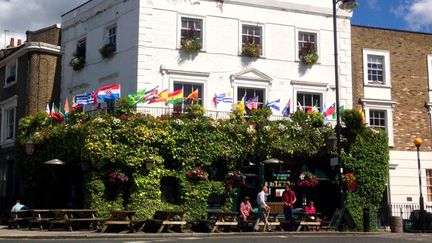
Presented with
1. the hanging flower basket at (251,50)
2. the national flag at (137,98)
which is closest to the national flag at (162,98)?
the national flag at (137,98)

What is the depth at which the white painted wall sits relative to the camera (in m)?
24.0

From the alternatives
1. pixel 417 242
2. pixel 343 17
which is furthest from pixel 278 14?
pixel 417 242

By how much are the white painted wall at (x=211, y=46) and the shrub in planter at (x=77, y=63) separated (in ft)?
0.90

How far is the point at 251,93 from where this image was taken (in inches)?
1001

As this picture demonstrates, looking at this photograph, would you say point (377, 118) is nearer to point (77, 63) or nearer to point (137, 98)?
point (137, 98)

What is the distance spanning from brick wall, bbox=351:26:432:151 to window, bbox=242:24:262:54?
16.3 feet

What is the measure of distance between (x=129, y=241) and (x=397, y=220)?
1320 centimetres

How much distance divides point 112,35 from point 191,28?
3679 mm

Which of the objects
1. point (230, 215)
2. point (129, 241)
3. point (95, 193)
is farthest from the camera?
point (95, 193)

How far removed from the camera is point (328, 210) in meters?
25.1

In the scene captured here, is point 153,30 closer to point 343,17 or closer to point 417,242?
point 343,17

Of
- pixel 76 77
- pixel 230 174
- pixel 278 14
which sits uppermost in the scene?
pixel 278 14

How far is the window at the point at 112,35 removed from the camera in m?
25.4

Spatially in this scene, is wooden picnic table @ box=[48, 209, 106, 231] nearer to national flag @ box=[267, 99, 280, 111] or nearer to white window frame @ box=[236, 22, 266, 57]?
national flag @ box=[267, 99, 280, 111]
